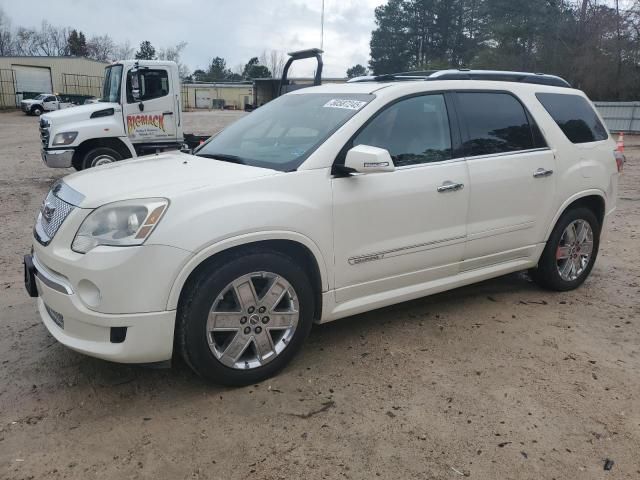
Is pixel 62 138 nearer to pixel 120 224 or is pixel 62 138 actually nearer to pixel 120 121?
pixel 120 121

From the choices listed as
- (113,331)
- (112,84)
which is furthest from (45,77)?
(113,331)

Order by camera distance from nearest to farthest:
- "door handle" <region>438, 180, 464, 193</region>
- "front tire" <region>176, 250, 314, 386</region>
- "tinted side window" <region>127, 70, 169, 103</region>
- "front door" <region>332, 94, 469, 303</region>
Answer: "front tire" <region>176, 250, 314, 386</region> → "front door" <region>332, 94, 469, 303</region> → "door handle" <region>438, 180, 464, 193</region> → "tinted side window" <region>127, 70, 169, 103</region>

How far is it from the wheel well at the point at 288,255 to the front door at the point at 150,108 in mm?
8514

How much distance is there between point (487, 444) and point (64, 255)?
240cm

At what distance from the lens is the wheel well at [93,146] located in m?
10.5

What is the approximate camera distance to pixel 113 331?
283 centimetres

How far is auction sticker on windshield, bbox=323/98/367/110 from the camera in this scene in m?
3.64

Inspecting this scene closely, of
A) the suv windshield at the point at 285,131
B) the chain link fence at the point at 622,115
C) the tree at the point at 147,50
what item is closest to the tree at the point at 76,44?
the tree at the point at 147,50

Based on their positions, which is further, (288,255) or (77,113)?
(77,113)

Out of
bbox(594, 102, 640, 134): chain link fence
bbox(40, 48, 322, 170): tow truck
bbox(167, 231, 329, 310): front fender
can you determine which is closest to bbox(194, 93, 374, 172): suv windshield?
bbox(167, 231, 329, 310): front fender

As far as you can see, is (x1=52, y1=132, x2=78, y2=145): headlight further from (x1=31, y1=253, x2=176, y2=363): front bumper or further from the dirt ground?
(x1=31, y1=253, x2=176, y2=363): front bumper

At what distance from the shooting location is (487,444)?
2.74 m

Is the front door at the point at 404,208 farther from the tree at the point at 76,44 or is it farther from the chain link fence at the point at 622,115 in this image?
the tree at the point at 76,44

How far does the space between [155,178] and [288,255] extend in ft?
2.98
